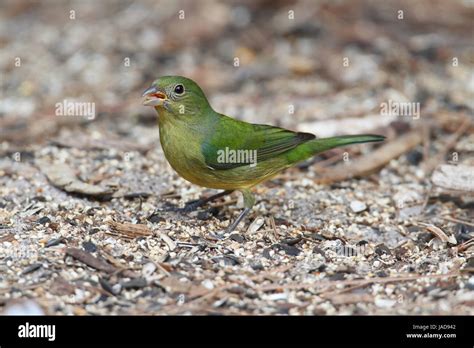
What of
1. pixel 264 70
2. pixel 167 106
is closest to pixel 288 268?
pixel 167 106

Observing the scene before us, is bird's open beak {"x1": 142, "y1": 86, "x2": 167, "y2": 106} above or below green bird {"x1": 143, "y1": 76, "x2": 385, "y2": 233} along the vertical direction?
above

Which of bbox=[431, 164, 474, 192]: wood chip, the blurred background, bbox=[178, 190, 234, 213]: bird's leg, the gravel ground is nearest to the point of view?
the gravel ground

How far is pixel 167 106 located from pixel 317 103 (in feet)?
9.76

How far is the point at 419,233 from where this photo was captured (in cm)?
570

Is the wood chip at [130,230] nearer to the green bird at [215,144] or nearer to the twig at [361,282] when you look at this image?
the green bird at [215,144]

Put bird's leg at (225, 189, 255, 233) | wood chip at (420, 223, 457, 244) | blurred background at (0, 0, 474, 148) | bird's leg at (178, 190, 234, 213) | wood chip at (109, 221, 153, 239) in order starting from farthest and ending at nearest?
blurred background at (0, 0, 474, 148) → bird's leg at (178, 190, 234, 213) → bird's leg at (225, 189, 255, 233) → wood chip at (420, 223, 457, 244) → wood chip at (109, 221, 153, 239)

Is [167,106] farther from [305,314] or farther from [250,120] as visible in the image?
[250,120]

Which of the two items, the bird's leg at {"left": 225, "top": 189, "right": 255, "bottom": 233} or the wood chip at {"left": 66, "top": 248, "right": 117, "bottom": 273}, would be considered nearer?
the wood chip at {"left": 66, "top": 248, "right": 117, "bottom": 273}

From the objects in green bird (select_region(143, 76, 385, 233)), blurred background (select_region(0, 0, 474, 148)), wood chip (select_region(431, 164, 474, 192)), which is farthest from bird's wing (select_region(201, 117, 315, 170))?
blurred background (select_region(0, 0, 474, 148))

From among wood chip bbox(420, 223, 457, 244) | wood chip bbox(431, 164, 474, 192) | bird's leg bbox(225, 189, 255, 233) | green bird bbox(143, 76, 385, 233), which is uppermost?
green bird bbox(143, 76, 385, 233)

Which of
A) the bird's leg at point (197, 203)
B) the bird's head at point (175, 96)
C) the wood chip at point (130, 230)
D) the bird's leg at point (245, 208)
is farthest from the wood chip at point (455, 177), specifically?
the wood chip at point (130, 230)

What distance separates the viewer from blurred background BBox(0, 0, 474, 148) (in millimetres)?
7988

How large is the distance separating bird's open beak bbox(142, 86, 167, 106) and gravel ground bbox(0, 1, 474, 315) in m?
0.87

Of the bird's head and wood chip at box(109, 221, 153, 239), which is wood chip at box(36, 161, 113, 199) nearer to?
wood chip at box(109, 221, 153, 239)
